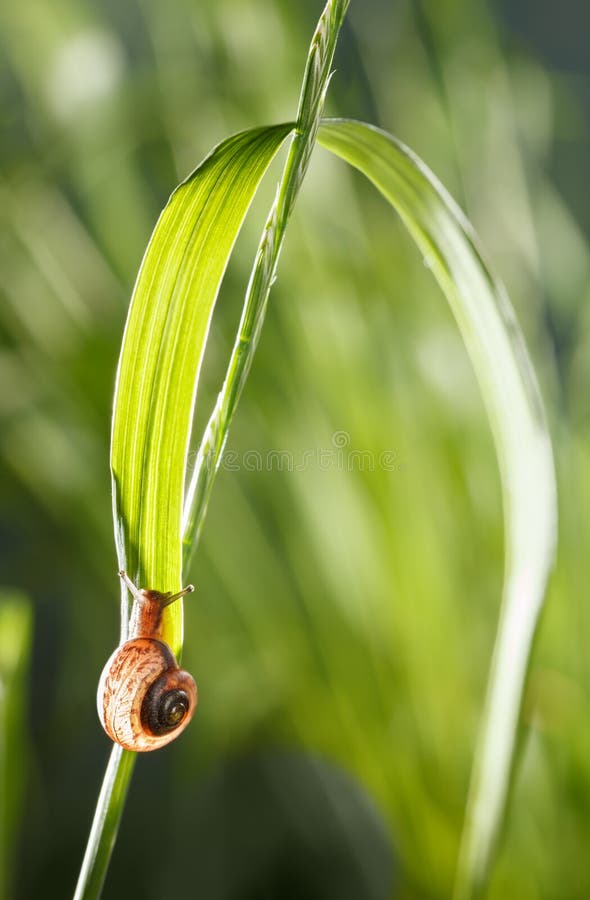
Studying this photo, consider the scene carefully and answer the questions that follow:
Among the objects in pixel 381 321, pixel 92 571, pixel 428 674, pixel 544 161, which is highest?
pixel 544 161

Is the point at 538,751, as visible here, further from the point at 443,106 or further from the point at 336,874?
the point at 443,106

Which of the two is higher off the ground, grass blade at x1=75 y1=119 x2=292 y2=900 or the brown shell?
grass blade at x1=75 y1=119 x2=292 y2=900

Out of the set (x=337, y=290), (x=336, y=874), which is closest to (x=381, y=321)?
(x=337, y=290)

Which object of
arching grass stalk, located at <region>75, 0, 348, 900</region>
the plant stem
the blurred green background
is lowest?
the plant stem

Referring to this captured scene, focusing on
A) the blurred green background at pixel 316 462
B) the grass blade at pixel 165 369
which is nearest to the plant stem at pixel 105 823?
the grass blade at pixel 165 369

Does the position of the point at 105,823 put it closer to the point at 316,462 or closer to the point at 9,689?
the point at 9,689

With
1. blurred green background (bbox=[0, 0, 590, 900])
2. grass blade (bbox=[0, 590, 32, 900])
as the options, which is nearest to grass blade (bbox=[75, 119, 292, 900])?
grass blade (bbox=[0, 590, 32, 900])

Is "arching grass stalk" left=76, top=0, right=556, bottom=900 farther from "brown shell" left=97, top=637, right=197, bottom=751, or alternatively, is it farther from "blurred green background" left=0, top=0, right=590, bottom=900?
"blurred green background" left=0, top=0, right=590, bottom=900
